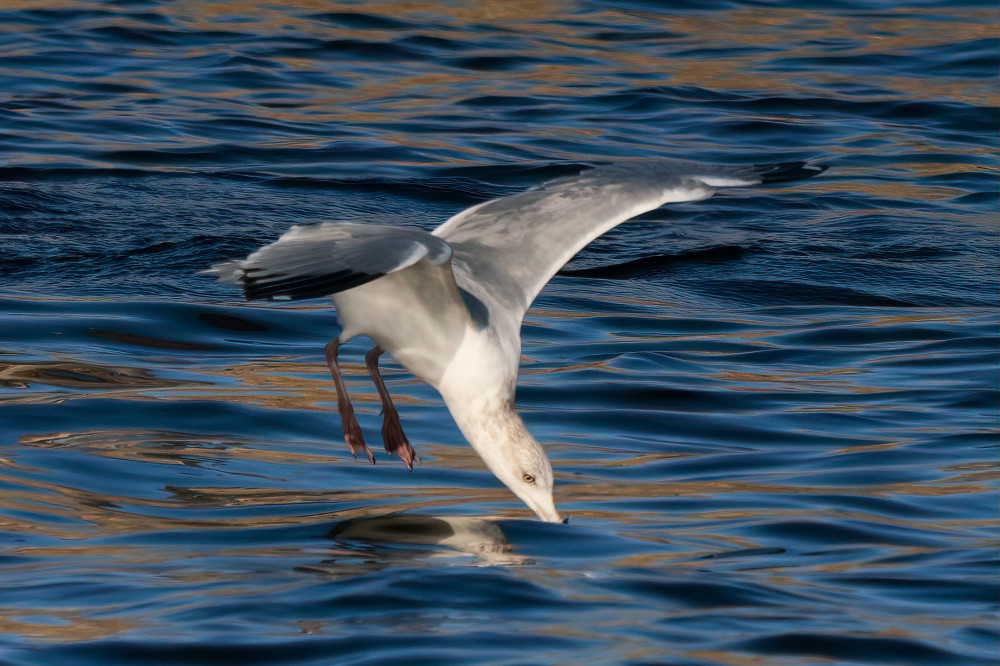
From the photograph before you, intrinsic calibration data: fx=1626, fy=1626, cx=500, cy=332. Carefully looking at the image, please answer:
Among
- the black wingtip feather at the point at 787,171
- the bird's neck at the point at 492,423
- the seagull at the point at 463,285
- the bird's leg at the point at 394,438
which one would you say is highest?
Result: the black wingtip feather at the point at 787,171

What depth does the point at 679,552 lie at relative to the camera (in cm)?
508

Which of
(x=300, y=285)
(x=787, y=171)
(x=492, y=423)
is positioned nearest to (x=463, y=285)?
(x=492, y=423)

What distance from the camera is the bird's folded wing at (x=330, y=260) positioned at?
188 inches

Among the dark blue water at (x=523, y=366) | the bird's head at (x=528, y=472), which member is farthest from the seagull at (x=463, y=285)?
the dark blue water at (x=523, y=366)

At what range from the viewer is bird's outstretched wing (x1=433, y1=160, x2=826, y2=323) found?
623 centimetres

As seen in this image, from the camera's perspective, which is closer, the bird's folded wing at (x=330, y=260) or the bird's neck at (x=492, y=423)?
the bird's folded wing at (x=330, y=260)

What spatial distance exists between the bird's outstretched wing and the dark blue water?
2.55ft

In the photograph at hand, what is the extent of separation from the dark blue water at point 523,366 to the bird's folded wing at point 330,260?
0.82 meters

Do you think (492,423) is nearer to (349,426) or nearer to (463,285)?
(463,285)

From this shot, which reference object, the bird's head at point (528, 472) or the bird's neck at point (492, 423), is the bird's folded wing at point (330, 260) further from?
the bird's head at point (528, 472)

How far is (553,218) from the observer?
6.62 m

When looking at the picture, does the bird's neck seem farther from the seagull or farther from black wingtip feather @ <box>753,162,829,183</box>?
black wingtip feather @ <box>753,162,829,183</box>

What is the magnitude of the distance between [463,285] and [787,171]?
80.5 inches

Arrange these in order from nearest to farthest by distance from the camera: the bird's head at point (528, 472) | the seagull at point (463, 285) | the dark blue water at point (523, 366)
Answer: the dark blue water at point (523, 366), the seagull at point (463, 285), the bird's head at point (528, 472)
